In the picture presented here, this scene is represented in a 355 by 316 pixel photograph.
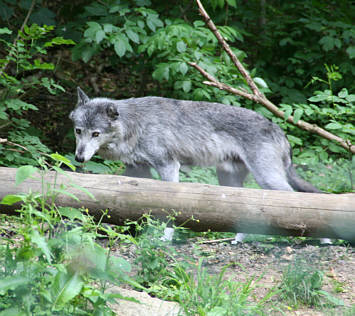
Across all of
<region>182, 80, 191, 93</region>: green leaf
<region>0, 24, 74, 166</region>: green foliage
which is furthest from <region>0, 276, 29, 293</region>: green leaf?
<region>182, 80, 191, 93</region>: green leaf

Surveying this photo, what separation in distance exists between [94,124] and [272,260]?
2.60 meters

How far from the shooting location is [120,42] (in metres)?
6.76

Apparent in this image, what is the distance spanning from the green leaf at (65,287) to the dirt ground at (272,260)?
4.92 feet

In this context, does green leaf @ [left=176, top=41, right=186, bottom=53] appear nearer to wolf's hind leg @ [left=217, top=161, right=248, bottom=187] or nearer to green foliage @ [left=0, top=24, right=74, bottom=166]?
green foliage @ [left=0, top=24, right=74, bottom=166]

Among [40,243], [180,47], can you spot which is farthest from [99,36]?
[40,243]

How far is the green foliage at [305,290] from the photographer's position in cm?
356

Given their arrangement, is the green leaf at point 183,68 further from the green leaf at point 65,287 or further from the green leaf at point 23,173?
the green leaf at point 65,287

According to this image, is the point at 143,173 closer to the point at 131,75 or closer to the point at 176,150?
the point at 176,150


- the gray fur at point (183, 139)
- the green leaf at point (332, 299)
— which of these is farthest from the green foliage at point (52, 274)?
the gray fur at point (183, 139)

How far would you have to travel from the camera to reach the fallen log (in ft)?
13.7

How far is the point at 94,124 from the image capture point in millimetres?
5707

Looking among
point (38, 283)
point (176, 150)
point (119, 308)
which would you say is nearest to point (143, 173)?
point (176, 150)

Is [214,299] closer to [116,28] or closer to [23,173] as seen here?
[23,173]

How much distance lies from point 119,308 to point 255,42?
8823 millimetres
